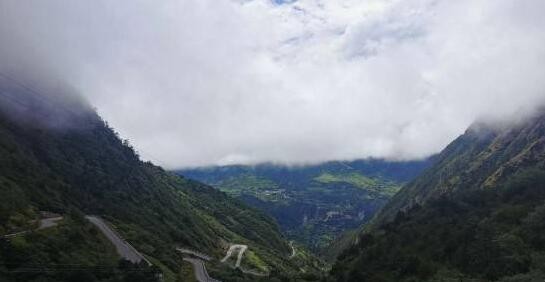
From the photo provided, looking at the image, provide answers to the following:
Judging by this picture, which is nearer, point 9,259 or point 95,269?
point 9,259

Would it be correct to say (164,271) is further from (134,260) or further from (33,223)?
(33,223)

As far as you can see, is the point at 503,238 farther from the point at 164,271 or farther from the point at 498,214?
the point at 164,271

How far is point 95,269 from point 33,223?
3662cm

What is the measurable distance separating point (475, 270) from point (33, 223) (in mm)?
127577

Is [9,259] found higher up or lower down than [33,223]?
lower down

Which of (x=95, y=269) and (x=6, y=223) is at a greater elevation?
(x=6, y=223)

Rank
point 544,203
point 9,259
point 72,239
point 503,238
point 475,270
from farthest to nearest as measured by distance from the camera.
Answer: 1. point 544,203
2. point 72,239
3. point 503,238
4. point 475,270
5. point 9,259

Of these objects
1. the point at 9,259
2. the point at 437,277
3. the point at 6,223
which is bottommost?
the point at 437,277

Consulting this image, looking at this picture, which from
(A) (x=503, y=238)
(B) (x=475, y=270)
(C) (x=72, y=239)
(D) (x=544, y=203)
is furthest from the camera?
(D) (x=544, y=203)

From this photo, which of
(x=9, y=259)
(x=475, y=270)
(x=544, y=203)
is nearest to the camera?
(x=9, y=259)

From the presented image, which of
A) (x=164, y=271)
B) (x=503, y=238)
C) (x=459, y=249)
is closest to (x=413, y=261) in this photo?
(x=459, y=249)

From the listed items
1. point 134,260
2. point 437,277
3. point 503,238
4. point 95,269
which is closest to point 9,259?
point 95,269

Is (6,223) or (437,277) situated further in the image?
(6,223)

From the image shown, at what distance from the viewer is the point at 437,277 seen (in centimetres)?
15075
